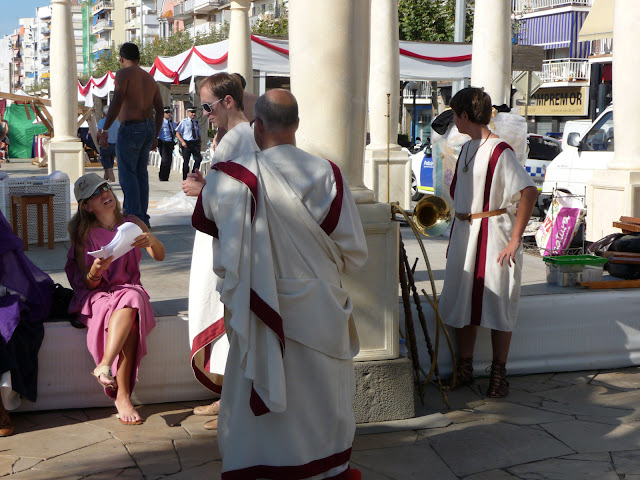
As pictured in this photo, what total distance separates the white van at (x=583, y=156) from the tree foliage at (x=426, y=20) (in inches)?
765

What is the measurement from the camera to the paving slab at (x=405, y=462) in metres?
3.99

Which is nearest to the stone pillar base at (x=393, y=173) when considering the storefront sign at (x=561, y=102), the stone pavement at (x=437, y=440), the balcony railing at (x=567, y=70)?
the stone pavement at (x=437, y=440)

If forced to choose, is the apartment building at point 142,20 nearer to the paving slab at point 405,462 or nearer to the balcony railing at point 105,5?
the balcony railing at point 105,5

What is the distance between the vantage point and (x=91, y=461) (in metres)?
4.05

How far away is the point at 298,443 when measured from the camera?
331 cm

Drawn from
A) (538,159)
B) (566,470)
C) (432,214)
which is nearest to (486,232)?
(432,214)

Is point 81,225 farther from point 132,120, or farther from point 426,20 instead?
point 426,20

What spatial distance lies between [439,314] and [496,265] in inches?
17.8

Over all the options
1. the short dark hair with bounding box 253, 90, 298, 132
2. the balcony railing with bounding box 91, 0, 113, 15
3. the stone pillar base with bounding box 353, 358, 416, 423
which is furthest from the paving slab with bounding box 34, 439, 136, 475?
the balcony railing with bounding box 91, 0, 113, 15

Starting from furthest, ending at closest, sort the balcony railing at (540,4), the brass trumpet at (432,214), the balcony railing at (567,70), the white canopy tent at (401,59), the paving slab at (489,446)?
the balcony railing at (540,4) → the balcony railing at (567,70) → the white canopy tent at (401,59) → the brass trumpet at (432,214) → the paving slab at (489,446)

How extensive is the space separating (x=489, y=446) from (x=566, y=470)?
1.35 ft

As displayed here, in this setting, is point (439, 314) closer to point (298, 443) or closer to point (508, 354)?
point (508, 354)

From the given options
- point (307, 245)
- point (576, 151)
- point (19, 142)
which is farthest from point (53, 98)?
point (19, 142)

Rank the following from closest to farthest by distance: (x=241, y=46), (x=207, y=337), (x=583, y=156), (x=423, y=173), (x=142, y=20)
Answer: (x=207, y=337) < (x=583, y=156) < (x=241, y=46) < (x=423, y=173) < (x=142, y=20)
